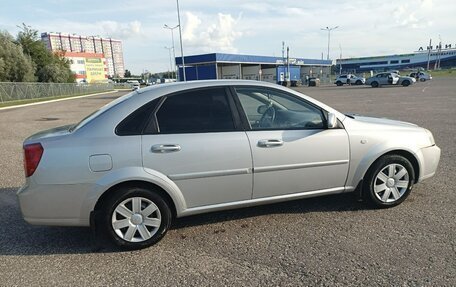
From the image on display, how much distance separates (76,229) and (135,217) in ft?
3.40

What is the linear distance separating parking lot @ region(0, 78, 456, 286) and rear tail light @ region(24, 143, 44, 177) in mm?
894

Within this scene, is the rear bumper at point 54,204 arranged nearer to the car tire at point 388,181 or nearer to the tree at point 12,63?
the car tire at point 388,181

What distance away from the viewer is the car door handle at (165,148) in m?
3.27

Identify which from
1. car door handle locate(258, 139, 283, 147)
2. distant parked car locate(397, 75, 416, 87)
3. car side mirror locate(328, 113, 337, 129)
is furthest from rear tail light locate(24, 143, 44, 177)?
distant parked car locate(397, 75, 416, 87)

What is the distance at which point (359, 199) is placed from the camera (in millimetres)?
4141

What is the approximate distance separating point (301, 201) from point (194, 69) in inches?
2370

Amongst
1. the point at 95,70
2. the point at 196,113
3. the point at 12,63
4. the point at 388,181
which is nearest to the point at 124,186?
the point at 196,113

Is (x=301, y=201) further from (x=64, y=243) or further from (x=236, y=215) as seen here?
(x=64, y=243)

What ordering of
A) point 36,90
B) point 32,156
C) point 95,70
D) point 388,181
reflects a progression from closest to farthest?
1. point 32,156
2. point 388,181
3. point 36,90
4. point 95,70

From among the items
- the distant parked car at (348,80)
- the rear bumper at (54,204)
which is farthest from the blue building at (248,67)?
the rear bumper at (54,204)

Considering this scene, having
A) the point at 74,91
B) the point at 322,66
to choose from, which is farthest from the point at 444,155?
the point at 322,66

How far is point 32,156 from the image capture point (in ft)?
10.4

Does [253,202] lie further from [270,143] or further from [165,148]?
[165,148]

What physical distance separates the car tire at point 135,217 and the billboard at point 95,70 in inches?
4130
